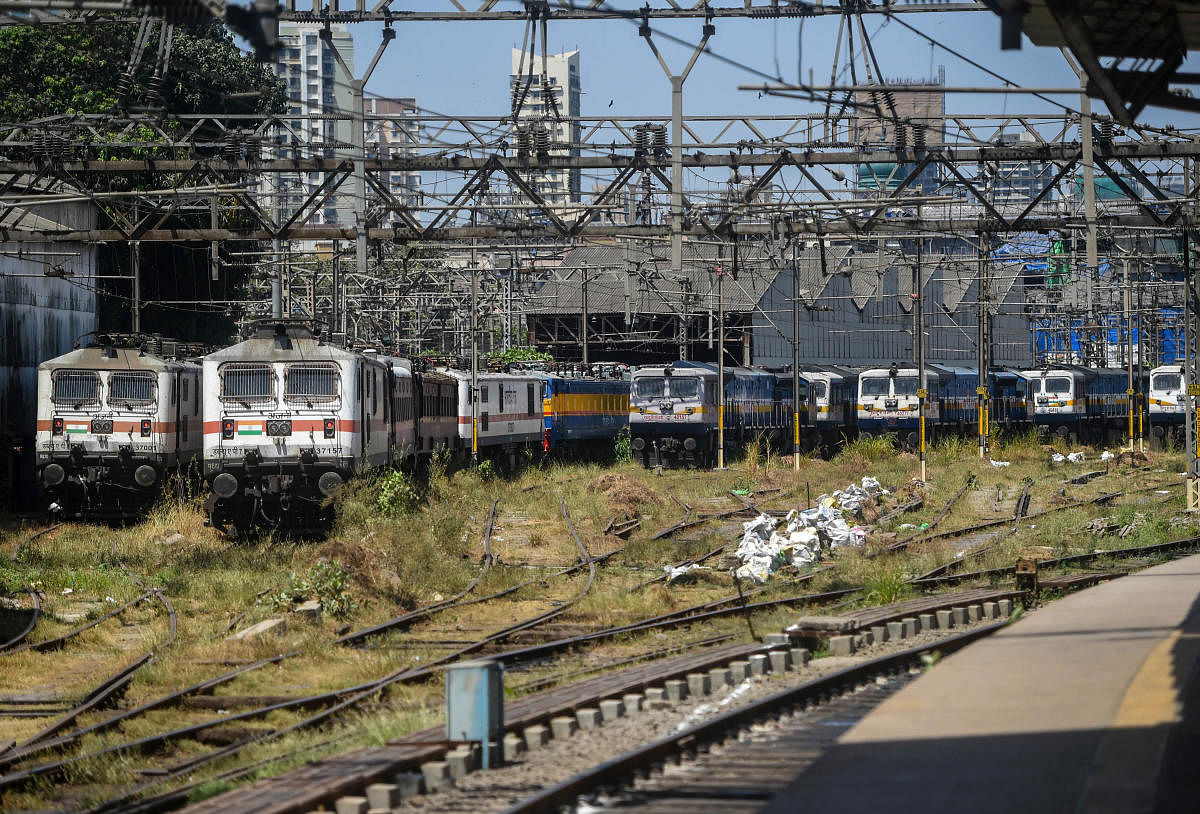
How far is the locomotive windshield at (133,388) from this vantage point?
87.5 feet

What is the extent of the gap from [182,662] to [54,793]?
4291 mm

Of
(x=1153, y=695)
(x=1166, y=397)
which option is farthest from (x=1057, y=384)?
(x=1153, y=695)

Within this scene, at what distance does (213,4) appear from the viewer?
390 inches

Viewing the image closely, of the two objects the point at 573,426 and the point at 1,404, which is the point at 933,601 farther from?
the point at 573,426

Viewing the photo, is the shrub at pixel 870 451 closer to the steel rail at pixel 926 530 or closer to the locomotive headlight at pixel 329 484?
the steel rail at pixel 926 530

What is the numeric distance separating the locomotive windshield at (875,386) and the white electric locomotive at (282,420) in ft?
95.1

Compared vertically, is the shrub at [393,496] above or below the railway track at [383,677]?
above

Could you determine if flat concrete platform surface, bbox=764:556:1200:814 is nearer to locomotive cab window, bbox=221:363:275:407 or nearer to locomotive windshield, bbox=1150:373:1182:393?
locomotive cab window, bbox=221:363:275:407

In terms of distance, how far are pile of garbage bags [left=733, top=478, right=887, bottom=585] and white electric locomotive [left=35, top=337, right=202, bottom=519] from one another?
10.7 meters

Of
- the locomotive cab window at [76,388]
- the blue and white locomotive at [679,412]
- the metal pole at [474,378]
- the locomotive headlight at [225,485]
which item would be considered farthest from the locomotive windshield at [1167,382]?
the locomotive headlight at [225,485]

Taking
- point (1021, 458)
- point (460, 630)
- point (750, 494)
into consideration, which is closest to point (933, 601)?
point (460, 630)

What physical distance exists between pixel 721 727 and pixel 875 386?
4256 centimetres

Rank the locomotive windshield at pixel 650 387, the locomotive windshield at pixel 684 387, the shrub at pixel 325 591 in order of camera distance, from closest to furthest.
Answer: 1. the shrub at pixel 325 591
2. the locomotive windshield at pixel 684 387
3. the locomotive windshield at pixel 650 387

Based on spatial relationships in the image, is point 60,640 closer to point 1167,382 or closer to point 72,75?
point 72,75
